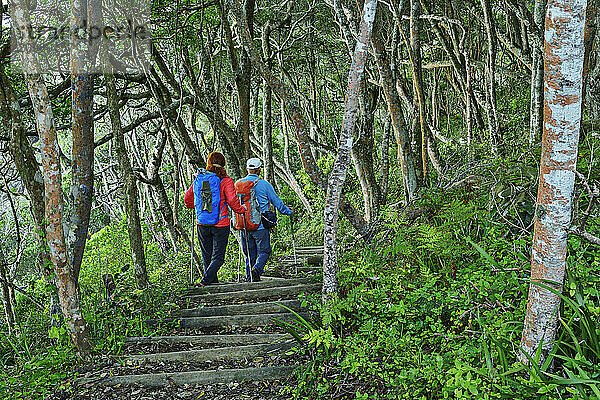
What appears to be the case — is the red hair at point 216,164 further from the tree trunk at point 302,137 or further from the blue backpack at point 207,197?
the tree trunk at point 302,137

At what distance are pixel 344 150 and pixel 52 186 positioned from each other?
3138 mm

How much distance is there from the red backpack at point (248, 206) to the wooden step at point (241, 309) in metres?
1.43

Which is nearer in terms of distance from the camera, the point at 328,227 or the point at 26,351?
the point at 328,227

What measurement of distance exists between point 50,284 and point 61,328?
2.08 ft

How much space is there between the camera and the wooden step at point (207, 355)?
531cm

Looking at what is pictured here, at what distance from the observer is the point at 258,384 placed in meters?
4.81

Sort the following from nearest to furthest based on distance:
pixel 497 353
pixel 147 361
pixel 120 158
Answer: pixel 497 353 → pixel 147 361 → pixel 120 158

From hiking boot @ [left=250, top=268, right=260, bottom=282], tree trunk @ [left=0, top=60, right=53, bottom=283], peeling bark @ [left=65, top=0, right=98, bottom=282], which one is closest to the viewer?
peeling bark @ [left=65, top=0, right=98, bottom=282]

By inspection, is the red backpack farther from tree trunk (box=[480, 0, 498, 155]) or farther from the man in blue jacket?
tree trunk (box=[480, 0, 498, 155])

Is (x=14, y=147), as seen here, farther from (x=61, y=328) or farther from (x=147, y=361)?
(x=147, y=361)

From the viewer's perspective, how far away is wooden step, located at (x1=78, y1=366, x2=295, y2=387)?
4855mm

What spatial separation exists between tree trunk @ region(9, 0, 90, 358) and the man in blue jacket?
9.17 ft

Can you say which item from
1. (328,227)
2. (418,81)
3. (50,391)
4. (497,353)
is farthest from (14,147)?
(497,353)

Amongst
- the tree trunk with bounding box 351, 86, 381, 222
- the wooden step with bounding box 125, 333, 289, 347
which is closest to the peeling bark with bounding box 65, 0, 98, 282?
the wooden step with bounding box 125, 333, 289, 347
